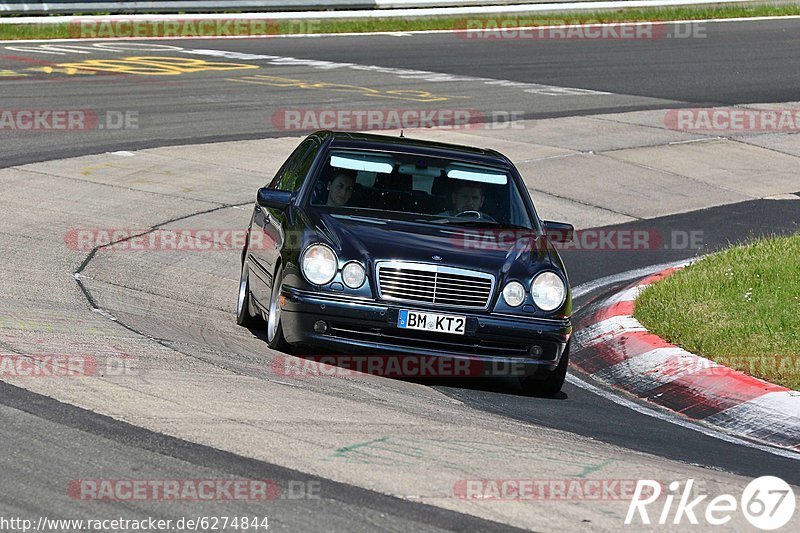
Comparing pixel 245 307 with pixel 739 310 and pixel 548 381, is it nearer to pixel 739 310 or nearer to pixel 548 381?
pixel 548 381

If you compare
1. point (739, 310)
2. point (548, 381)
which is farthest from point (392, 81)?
point (548, 381)

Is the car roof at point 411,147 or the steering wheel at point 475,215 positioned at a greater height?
the car roof at point 411,147

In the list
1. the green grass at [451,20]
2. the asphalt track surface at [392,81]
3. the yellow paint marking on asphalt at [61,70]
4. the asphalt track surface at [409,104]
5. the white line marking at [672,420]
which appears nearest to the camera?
the asphalt track surface at [409,104]

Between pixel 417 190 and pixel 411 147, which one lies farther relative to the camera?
pixel 411 147

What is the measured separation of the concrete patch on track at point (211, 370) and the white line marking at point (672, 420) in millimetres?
1059

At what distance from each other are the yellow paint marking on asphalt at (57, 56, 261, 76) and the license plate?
16.1m

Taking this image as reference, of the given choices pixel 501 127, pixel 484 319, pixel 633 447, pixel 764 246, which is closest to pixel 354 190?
pixel 484 319

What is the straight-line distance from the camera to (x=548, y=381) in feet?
29.7

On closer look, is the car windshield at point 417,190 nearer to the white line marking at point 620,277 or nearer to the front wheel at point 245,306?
the front wheel at point 245,306

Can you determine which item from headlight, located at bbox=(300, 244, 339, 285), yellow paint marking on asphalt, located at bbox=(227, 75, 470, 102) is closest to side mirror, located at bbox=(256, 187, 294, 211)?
headlight, located at bbox=(300, 244, 339, 285)

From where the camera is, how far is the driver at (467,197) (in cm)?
986

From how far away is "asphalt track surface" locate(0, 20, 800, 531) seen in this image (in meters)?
5.80

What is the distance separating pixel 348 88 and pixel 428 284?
14855 millimetres

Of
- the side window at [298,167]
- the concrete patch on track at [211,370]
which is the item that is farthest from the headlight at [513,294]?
the side window at [298,167]
